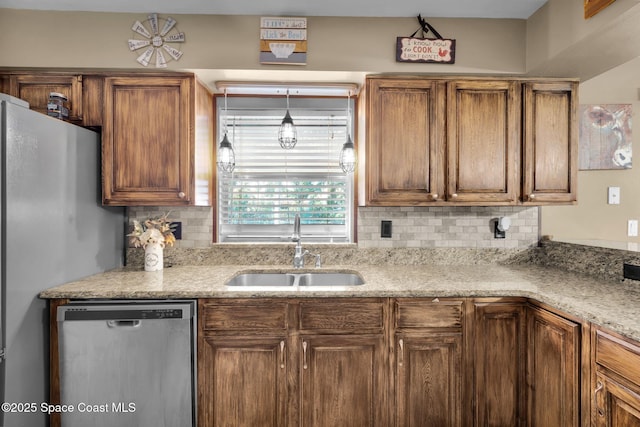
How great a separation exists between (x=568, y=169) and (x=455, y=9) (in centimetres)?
122

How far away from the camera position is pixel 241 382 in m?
1.77

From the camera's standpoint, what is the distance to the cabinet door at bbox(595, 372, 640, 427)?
3.97 feet

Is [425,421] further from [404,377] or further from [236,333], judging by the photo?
[236,333]

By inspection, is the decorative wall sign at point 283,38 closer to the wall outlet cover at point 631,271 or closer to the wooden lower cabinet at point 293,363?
the wooden lower cabinet at point 293,363

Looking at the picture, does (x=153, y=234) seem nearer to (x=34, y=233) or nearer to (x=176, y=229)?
(x=176, y=229)

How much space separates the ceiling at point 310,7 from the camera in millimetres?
2018

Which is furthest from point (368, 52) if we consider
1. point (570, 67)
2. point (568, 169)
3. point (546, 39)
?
point (568, 169)

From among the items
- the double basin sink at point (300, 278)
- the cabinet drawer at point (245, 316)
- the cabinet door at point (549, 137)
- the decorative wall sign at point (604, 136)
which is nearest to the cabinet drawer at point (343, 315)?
the cabinet drawer at point (245, 316)

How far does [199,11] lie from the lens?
2100 mm

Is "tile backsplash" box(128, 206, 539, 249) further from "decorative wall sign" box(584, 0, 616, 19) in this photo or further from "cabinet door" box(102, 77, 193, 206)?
"decorative wall sign" box(584, 0, 616, 19)

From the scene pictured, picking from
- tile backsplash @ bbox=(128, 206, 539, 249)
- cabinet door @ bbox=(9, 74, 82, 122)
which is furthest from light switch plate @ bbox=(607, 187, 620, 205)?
cabinet door @ bbox=(9, 74, 82, 122)

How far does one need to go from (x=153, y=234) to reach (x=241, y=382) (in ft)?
3.58

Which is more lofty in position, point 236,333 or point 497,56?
point 497,56

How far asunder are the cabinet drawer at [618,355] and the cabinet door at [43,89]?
2864 mm
